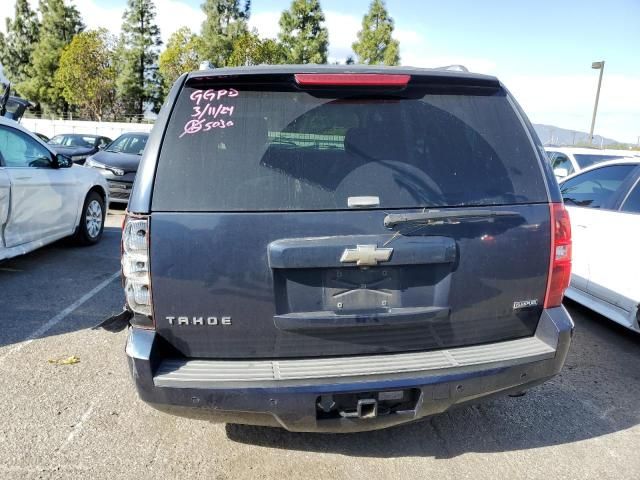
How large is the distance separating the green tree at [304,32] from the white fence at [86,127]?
1215 cm

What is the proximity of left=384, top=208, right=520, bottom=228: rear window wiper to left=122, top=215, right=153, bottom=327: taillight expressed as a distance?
3.55 ft

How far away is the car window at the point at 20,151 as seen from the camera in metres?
5.58

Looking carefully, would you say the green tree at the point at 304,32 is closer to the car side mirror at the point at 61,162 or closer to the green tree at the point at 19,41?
the green tree at the point at 19,41

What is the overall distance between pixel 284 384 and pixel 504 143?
1.59m

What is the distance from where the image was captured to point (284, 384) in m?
2.19

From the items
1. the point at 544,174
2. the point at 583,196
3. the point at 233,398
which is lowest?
the point at 233,398

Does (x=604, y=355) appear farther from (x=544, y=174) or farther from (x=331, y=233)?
(x=331, y=233)

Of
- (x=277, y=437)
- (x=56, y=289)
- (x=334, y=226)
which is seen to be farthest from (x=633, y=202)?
(x=56, y=289)

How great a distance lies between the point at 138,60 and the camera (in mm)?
42250

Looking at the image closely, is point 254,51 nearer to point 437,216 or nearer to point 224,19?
point 224,19

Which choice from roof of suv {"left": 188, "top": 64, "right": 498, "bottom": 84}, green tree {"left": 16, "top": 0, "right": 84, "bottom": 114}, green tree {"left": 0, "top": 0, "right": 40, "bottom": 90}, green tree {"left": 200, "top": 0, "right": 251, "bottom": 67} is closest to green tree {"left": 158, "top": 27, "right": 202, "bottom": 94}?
green tree {"left": 200, "top": 0, "right": 251, "bottom": 67}

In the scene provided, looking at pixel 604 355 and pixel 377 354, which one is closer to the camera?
pixel 377 354

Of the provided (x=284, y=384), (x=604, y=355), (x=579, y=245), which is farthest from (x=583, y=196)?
(x=284, y=384)

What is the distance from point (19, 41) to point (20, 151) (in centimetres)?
5178
